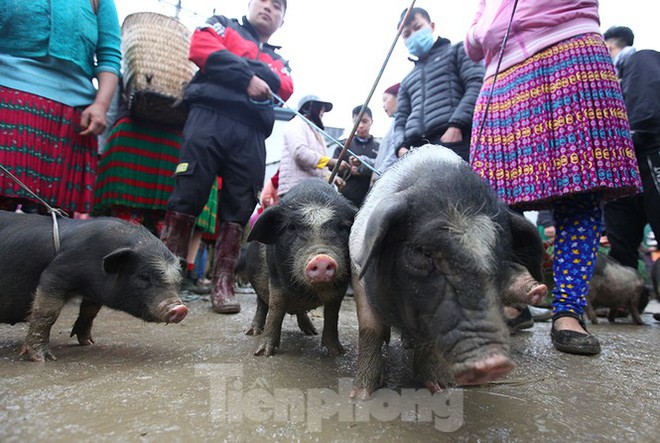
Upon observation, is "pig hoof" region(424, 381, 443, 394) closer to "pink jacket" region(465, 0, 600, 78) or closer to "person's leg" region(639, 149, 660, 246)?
"pink jacket" region(465, 0, 600, 78)

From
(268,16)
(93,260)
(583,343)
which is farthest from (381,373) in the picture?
(268,16)

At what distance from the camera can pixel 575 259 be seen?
286 cm

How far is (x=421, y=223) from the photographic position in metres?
1.58

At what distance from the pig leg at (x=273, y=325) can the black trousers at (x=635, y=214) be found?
12.3ft

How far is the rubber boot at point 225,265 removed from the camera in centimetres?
399

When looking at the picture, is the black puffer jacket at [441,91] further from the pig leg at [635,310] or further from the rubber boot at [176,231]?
the pig leg at [635,310]

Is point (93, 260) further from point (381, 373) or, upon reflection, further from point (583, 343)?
point (583, 343)

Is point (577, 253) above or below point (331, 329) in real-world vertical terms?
above

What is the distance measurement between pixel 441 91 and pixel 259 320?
108 inches

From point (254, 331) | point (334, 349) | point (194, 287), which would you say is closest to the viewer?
point (334, 349)

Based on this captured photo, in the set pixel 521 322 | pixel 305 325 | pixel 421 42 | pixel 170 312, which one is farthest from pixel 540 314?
pixel 170 312

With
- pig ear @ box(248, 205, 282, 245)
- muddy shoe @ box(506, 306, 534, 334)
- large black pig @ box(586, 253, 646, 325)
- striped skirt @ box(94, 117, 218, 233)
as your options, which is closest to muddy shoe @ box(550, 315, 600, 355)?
muddy shoe @ box(506, 306, 534, 334)

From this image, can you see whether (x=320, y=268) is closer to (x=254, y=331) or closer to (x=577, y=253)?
(x=254, y=331)

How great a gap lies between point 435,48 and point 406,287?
11.5 ft
